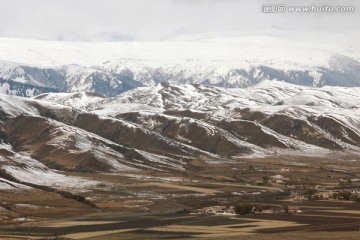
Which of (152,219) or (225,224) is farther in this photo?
→ (152,219)

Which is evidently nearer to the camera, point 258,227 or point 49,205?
point 258,227

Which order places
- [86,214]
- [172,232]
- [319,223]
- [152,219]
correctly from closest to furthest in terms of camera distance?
1. [172,232]
2. [319,223]
3. [152,219]
4. [86,214]

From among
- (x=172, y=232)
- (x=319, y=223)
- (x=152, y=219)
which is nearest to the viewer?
(x=172, y=232)

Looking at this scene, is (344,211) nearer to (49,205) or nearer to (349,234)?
(349,234)

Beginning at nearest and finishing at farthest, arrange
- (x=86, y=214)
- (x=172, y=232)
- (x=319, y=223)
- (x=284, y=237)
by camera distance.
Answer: (x=284, y=237)
(x=172, y=232)
(x=319, y=223)
(x=86, y=214)

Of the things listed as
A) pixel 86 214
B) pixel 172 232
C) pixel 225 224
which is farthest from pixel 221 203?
pixel 172 232

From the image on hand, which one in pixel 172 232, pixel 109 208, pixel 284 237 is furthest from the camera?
pixel 109 208

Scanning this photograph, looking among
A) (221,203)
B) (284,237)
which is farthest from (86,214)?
(284,237)

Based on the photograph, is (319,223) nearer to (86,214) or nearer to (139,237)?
(139,237)
